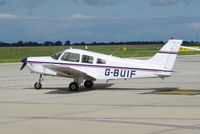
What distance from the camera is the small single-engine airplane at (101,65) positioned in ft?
72.4

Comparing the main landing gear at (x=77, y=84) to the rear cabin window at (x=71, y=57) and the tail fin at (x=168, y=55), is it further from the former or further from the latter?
the tail fin at (x=168, y=55)

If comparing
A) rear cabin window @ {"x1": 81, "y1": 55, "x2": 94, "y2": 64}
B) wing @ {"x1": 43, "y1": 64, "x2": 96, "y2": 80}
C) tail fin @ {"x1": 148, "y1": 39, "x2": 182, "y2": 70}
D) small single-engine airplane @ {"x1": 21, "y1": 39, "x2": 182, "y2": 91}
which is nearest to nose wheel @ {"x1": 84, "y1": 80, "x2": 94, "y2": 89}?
small single-engine airplane @ {"x1": 21, "y1": 39, "x2": 182, "y2": 91}

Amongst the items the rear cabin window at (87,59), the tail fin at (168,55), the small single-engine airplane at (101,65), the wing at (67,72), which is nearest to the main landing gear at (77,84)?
the small single-engine airplane at (101,65)

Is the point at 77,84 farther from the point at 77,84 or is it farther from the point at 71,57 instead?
the point at 71,57

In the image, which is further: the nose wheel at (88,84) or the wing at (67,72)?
the nose wheel at (88,84)

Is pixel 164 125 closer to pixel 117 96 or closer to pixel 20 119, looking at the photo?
pixel 20 119

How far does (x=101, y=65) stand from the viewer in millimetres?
23031

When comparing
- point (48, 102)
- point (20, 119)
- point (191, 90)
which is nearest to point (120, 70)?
→ point (191, 90)

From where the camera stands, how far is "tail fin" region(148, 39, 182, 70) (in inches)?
866

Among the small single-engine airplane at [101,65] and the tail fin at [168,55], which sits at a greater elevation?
the tail fin at [168,55]

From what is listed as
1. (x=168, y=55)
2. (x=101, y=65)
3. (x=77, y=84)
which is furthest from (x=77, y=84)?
(x=168, y=55)

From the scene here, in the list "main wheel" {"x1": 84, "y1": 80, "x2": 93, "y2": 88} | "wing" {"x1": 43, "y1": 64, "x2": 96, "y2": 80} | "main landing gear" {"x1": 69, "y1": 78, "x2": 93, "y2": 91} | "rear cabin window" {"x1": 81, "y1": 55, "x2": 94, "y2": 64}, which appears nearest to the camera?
"wing" {"x1": 43, "y1": 64, "x2": 96, "y2": 80}

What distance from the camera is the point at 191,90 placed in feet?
74.7

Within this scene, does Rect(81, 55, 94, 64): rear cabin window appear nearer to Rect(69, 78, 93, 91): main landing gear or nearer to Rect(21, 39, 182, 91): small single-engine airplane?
Rect(21, 39, 182, 91): small single-engine airplane
